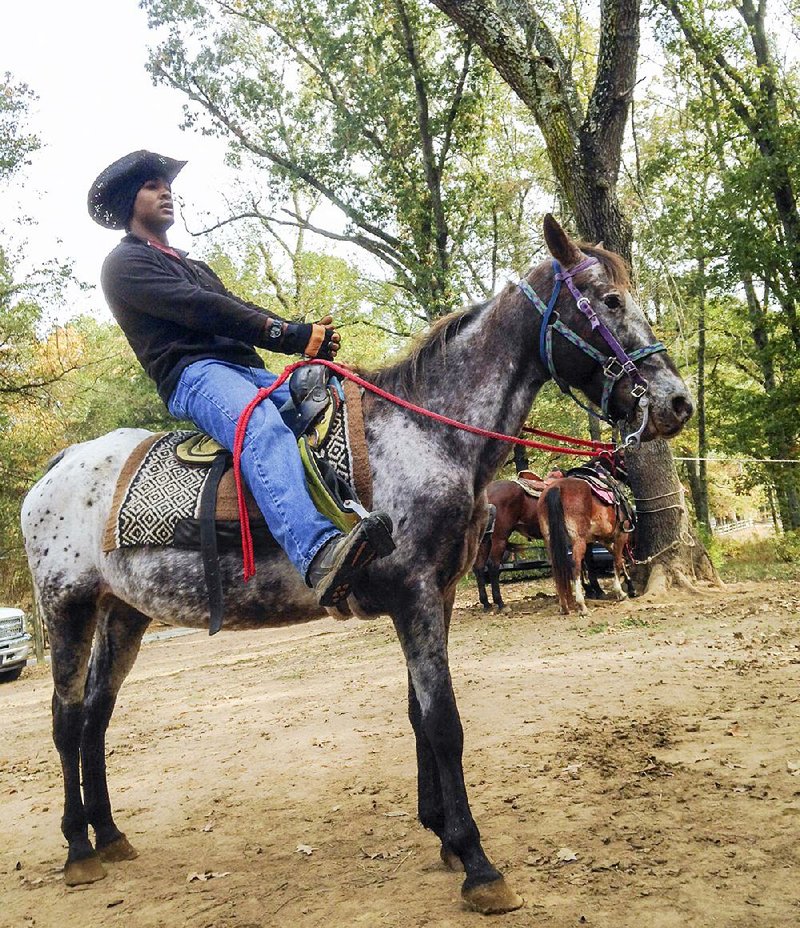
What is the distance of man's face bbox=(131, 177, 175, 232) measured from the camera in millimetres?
3898

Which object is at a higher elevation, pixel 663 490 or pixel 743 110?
pixel 743 110

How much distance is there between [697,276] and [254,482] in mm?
16942

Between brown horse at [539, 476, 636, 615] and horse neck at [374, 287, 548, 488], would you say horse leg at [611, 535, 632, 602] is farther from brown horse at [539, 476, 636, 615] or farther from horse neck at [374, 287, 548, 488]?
horse neck at [374, 287, 548, 488]

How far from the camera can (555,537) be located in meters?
10.4

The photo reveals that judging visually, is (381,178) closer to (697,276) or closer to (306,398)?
(697,276)

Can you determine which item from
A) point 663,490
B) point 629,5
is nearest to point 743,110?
point 629,5

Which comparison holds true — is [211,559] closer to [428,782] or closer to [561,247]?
[428,782]

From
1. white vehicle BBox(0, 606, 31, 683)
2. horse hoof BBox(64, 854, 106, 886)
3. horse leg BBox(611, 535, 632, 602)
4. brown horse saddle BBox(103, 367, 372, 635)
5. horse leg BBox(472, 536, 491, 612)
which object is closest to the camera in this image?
brown horse saddle BBox(103, 367, 372, 635)

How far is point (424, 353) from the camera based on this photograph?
3.64 m

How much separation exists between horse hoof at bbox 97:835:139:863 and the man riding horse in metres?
1.92

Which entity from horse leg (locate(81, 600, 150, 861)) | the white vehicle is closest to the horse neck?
horse leg (locate(81, 600, 150, 861))

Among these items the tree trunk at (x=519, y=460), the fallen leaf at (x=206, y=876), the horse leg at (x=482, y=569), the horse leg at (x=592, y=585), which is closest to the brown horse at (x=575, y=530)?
the horse leg at (x=592, y=585)

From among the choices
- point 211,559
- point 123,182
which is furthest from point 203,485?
point 123,182

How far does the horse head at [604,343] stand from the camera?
3.20m
